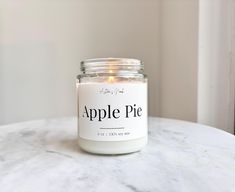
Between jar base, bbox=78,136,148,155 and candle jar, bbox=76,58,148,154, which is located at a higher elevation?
candle jar, bbox=76,58,148,154

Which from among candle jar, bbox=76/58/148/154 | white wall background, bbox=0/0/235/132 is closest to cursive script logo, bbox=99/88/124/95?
candle jar, bbox=76/58/148/154

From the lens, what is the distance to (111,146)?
37 centimetres

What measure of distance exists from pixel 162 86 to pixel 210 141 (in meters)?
0.46

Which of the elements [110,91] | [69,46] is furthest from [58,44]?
[110,91]

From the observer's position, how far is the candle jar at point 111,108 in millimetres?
367

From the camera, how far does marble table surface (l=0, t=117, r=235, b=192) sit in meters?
0.27

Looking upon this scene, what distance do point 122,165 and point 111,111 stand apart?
0.08m

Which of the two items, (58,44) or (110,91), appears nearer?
(110,91)

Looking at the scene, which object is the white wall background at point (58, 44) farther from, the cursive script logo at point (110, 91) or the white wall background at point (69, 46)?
the cursive script logo at point (110, 91)

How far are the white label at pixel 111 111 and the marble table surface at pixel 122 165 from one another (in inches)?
1.4

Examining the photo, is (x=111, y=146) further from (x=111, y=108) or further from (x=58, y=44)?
(x=58, y=44)

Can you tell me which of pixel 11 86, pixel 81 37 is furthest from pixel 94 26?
pixel 11 86

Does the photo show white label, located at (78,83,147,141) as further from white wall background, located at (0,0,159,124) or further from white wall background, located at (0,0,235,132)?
white wall background, located at (0,0,159,124)

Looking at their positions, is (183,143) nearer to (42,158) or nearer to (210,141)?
(210,141)
